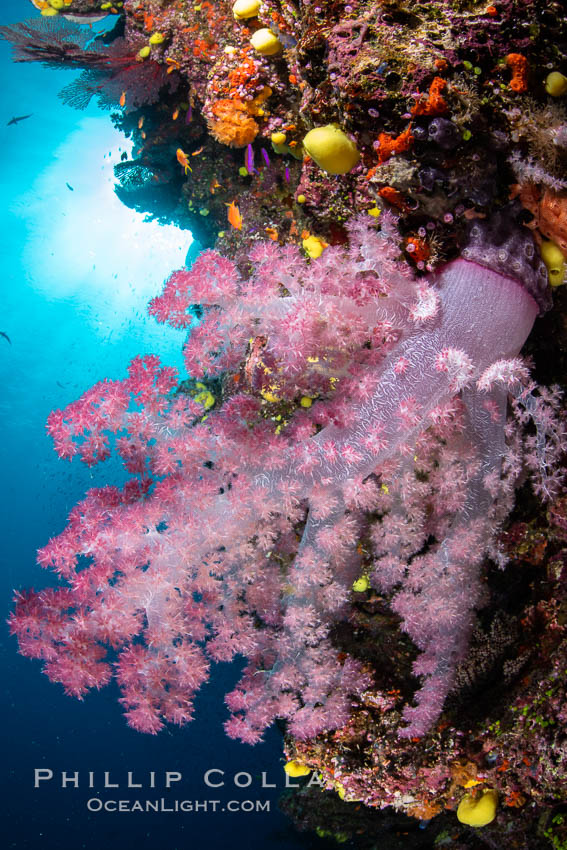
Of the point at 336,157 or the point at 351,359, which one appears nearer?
the point at 336,157

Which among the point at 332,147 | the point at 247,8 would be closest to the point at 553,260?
the point at 332,147

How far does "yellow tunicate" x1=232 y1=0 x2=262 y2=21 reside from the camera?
3.37 m

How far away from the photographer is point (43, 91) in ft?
30.1

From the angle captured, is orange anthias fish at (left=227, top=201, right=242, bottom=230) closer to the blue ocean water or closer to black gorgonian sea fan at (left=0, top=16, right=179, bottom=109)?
black gorgonian sea fan at (left=0, top=16, right=179, bottom=109)

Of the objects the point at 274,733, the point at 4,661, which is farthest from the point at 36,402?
the point at 274,733

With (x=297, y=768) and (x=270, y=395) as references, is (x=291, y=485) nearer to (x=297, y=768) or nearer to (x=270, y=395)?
(x=270, y=395)

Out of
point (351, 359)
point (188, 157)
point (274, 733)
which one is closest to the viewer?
point (351, 359)

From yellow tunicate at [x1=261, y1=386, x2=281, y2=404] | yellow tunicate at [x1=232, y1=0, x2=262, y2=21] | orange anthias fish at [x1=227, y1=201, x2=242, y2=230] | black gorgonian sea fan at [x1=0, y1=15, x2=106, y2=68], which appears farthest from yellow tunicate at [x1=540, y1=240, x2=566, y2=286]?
black gorgonian sea fan at [x1=0, y1=15, x2=106, y2=68]

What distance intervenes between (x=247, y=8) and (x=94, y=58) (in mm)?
2806

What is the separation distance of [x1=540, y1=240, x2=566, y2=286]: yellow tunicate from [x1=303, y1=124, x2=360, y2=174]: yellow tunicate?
3.49ft

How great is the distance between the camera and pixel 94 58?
201 inches

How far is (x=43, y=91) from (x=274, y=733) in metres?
15.7

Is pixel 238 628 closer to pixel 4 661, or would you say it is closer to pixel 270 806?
pixel 270 806

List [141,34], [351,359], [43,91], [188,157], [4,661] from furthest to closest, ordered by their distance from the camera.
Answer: [4,661] → [43,91] → [188,157] → [141,34] → [351,359]
